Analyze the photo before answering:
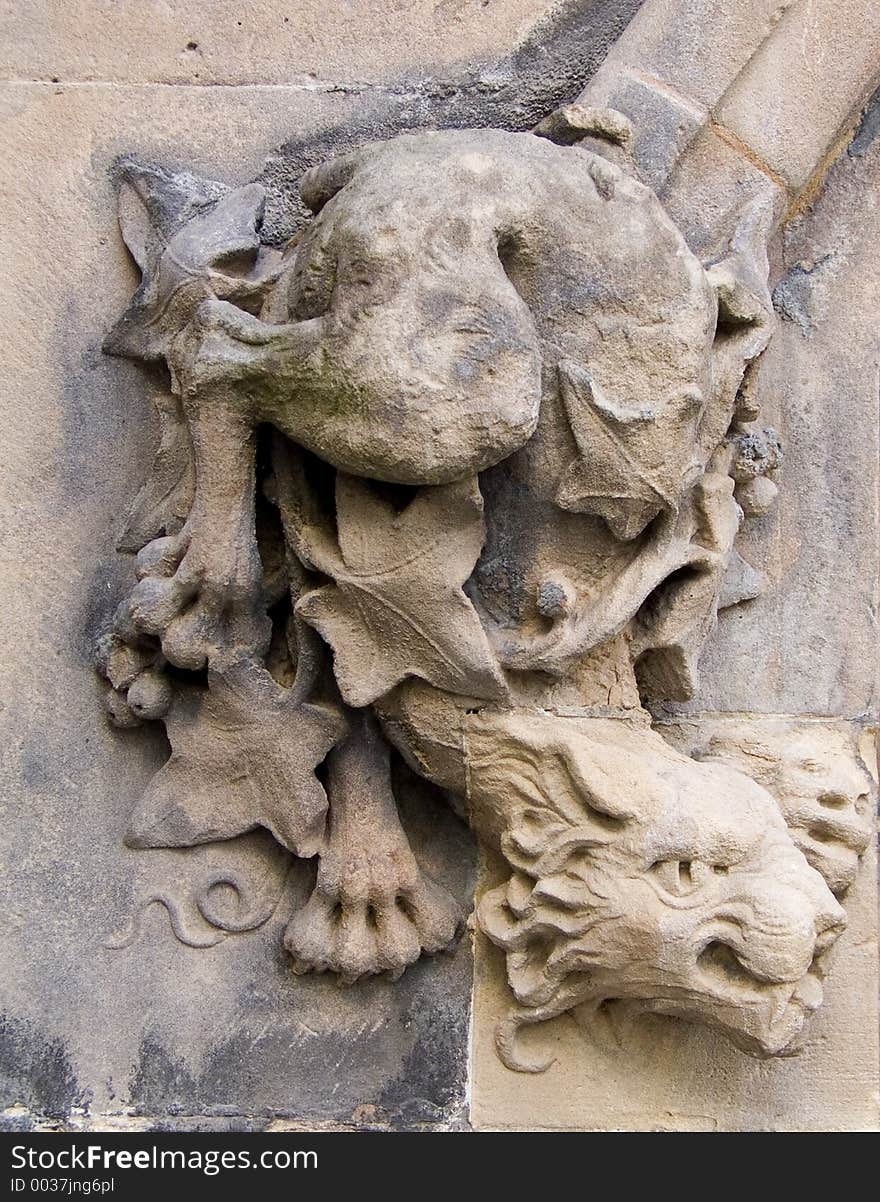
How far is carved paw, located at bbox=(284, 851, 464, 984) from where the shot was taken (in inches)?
91.1

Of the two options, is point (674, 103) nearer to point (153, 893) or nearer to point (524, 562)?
point (524, 562)

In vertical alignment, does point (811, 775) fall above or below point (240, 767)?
above

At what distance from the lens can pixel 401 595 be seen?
2.13 meters

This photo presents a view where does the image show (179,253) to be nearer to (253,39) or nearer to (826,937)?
(253,39)

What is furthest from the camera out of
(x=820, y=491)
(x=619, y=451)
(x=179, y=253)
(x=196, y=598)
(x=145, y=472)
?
(x=820, y=491)

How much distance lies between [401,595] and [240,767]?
45 centimetres

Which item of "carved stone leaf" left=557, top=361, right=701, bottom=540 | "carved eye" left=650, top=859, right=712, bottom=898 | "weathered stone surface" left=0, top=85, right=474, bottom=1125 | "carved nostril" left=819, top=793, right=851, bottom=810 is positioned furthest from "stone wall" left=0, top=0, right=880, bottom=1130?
"carved stone leaf" left=557, top=361, right=701, bottom=540

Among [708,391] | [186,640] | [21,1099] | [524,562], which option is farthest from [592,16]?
[21,1099]

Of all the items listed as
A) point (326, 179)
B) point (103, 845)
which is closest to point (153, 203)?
point (326, 179)

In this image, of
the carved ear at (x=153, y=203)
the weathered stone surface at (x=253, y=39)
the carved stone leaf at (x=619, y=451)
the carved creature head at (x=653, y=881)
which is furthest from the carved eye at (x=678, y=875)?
the weathered stone surface at (x=253, y=39)

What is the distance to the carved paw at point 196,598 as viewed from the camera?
2193 mm

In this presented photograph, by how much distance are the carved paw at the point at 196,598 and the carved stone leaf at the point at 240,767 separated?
0.06 m

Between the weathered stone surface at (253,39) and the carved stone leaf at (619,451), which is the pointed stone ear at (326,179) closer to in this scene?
the weathered stone surface at (253,39)

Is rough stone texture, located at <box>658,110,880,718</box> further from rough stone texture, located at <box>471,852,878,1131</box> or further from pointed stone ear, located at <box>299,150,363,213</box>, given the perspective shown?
pointed stone ear, located at <box>299,150,363,213</box>
